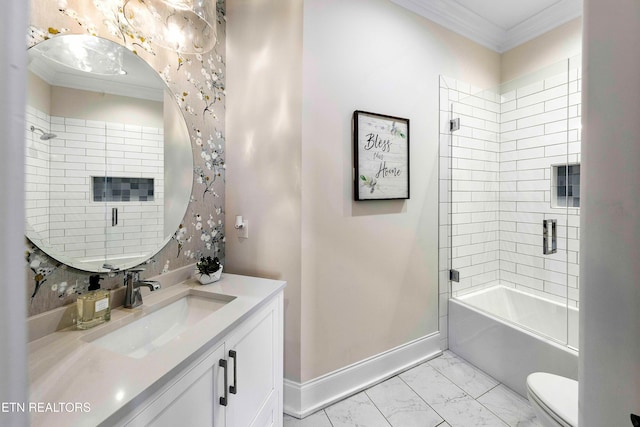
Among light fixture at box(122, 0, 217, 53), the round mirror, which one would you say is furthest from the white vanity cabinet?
light fixture at box(122, 0, 217, 53)

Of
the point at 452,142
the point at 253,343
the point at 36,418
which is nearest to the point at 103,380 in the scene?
the point at 36,418

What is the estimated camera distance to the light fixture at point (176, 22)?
1306 millimetres

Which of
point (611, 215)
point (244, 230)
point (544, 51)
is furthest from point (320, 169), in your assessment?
point (544, 51)

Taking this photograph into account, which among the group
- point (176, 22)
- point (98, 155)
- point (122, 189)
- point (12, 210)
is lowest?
point (12, 210)

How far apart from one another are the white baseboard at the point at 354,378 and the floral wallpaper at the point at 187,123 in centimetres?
97

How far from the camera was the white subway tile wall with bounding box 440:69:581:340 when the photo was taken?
2.08 meters

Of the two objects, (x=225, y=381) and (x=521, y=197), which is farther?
(x=521, y=197)

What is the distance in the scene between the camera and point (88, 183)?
1.13 metres

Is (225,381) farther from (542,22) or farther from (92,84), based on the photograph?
(542,22)

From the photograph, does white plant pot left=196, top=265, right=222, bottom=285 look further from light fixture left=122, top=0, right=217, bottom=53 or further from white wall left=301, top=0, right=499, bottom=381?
light fixture left=122, top=0, right=217, bottom=53

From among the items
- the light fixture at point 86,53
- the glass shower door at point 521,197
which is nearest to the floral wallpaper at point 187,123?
the light fixture at point 86,53

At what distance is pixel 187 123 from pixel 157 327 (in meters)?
1.06

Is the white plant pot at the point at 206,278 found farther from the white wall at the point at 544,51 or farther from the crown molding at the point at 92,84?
the white wall at the point at 544,51

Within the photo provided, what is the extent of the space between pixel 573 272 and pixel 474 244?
668mm
